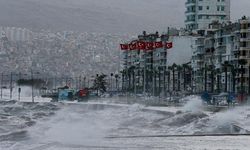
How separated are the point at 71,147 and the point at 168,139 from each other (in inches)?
280

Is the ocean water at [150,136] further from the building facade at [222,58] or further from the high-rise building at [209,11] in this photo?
the high-rise building at [209,11]

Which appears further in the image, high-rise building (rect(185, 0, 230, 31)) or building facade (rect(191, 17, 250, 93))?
high-rise building (rect(185, 0, 230, 31))

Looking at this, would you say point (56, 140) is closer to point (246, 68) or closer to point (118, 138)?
point (118, 138)

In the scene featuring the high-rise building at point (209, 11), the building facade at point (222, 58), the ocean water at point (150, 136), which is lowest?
the ocean water at point (150, 136)

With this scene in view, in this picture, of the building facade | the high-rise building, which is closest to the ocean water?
the building facade

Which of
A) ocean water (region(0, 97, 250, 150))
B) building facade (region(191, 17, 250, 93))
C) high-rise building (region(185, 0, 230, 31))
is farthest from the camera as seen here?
high-rise building (region(185, 0, 230, 31))

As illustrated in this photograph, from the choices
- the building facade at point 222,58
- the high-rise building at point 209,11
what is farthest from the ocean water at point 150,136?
the high-rise building at point 209,11

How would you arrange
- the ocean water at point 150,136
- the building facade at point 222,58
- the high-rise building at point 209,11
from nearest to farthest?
the ocean water at point 150,136 < the building facade at point 222,58 < the high-rise building at point 209,11

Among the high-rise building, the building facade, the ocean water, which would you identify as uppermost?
the high-rise building

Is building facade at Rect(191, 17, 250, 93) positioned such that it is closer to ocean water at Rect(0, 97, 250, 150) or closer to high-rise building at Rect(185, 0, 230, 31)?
high-rise building at Rect(185, 0, 230, 31)

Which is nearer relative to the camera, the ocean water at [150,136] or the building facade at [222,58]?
the ocean water at [150,136]

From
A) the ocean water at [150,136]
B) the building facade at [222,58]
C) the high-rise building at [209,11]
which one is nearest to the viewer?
the ocean water at [150,136]

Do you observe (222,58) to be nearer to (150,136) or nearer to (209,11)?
(209,11)

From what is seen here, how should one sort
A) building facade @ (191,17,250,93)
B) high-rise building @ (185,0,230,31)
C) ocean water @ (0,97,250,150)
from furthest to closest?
1. high-rise building @ (185,0,230,31)
2. building facade @ (191,17,250,93)
3. ocean water @ (0,97,250,150)
